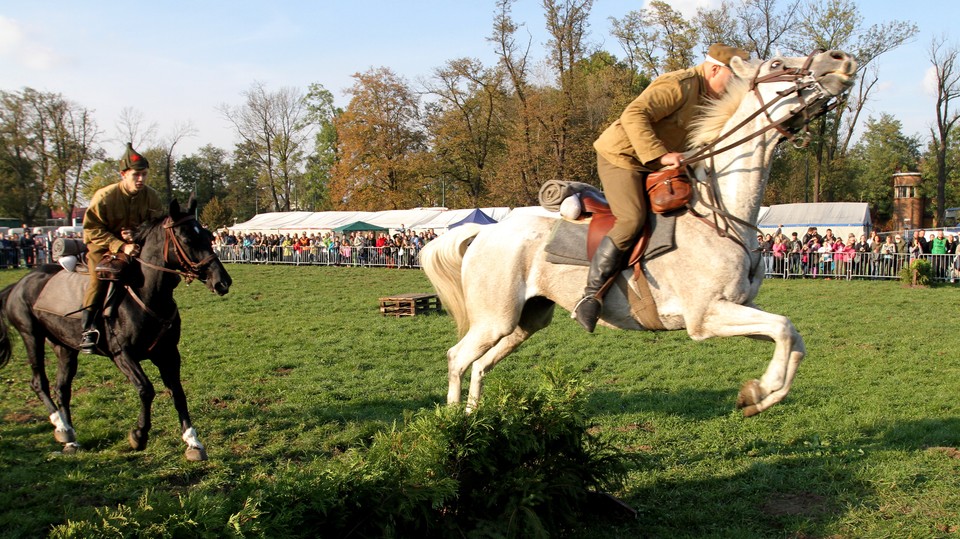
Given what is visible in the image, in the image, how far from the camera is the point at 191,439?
20.6 feet

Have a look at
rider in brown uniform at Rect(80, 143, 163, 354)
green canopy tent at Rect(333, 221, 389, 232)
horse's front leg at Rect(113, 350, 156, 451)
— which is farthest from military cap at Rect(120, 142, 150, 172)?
green canopy tent at Rect(333, 221, 389, 232)

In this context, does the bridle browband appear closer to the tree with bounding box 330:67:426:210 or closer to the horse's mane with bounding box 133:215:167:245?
the horse's mane with bounding box 133:215:167:245

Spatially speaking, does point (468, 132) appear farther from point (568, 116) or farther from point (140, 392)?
point (140, 392)

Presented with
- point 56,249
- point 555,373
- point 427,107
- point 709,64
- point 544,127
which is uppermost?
point 427,107

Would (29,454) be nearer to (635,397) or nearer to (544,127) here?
(635,397)

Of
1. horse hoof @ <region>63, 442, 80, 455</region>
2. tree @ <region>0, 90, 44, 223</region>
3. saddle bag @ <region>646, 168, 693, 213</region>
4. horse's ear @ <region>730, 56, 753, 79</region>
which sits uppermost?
tree @ <region>0, 90, 44, 223</region>

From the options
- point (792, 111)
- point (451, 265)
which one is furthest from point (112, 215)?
point (792, 111)

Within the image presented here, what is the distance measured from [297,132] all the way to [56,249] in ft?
205

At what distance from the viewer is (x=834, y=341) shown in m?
11.7

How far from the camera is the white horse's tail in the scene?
6.29m

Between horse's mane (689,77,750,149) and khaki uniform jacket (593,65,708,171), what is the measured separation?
0.09m

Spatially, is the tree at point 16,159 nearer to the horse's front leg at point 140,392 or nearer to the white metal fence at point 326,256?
the white metal fence at point 326,256

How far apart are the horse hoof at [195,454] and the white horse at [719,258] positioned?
2418 mm

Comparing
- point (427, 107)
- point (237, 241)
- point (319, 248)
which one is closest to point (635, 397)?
point (319, 248)
